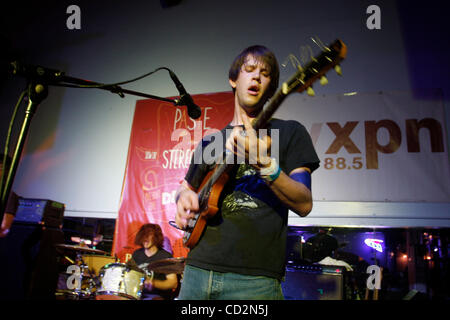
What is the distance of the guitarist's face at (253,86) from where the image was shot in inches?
59.6

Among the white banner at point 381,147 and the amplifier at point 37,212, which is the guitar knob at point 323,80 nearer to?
the white banner at point 381,147

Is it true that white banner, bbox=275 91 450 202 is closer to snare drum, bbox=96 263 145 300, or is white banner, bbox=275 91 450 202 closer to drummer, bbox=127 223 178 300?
drummer, bbox=127 223 178 300

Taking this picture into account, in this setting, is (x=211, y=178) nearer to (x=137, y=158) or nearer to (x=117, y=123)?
(x=137, y=158)

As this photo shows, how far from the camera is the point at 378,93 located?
138 inches

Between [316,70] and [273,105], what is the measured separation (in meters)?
0.22

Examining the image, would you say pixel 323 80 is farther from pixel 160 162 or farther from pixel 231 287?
pixel 160 162

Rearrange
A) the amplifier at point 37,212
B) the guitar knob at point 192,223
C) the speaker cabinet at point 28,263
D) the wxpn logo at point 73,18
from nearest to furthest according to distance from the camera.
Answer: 1. the guitar knob at point 192,223
2. the speaker cabinet at point 28,263
3. the amplifier at point 37,212
4. the wxpn logo at point 73,18

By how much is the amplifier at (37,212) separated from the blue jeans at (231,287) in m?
3.16

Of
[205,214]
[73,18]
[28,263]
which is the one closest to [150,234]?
[28,263]

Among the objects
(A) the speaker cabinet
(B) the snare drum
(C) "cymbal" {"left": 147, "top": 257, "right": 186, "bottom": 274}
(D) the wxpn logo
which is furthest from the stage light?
(D) the wxpn logo

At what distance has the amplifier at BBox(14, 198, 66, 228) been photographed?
11.7 ft

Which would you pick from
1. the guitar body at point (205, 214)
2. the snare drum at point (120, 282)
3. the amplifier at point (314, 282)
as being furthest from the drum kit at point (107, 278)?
the guitar body at point (205, 214)

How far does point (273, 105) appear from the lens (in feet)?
4.03
